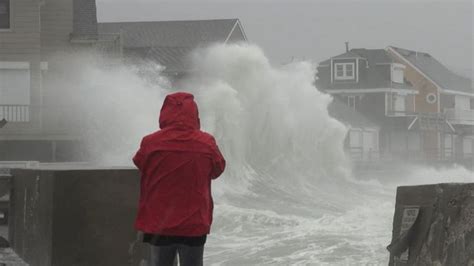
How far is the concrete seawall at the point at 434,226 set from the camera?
14.9 feet

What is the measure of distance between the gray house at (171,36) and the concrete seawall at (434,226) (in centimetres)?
4104

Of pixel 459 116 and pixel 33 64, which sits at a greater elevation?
pixel 459 116

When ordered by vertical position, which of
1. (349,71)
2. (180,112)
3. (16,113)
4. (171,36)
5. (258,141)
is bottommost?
(180,112)

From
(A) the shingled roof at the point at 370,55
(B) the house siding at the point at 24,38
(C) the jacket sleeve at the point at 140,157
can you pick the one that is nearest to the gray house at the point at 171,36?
(B) the house siding at the point at 24,38

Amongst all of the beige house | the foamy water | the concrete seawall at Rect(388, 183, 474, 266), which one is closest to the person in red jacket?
the concrete seawall at Rect(388, 183, 474, 266)

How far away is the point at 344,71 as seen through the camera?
221ft

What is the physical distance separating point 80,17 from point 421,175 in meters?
28.1

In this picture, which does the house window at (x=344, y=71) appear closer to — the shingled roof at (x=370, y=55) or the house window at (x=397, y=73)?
the shingled roof at (x=370, y=55)

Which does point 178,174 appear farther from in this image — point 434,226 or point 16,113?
point 16,113

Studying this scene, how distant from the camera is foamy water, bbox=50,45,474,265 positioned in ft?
59.8

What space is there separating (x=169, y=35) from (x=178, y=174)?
158ft

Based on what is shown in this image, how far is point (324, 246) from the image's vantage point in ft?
48.3

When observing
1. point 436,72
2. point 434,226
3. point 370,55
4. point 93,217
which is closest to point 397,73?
point 370,55

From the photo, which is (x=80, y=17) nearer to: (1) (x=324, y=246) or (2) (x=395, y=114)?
(1) (x=324, y=246)
